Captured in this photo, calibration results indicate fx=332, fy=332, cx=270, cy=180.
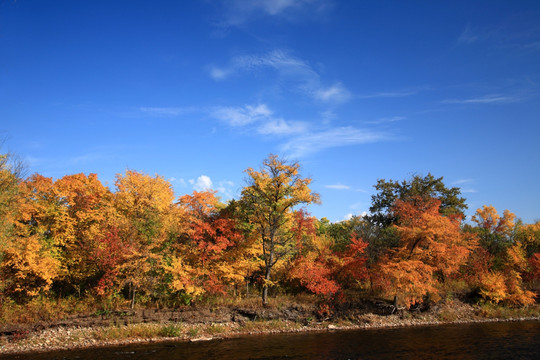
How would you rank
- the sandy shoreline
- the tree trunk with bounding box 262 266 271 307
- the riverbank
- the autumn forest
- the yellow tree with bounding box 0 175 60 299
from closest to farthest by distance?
the sandy shoreline, the riverbank, the yellow tree with bounding box 0 175 60 299, the autumn forest, the tree trunk with bounding box 262 266 271 307

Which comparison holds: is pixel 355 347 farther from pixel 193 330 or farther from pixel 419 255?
pixel 419 255

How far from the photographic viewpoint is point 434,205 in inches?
1580

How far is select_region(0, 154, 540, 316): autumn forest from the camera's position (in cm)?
3259

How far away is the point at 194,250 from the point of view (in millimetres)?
34000

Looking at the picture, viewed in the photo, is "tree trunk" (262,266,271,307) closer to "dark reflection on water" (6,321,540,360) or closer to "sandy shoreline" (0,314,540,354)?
"sandy shoreline" (0,314,540,354)

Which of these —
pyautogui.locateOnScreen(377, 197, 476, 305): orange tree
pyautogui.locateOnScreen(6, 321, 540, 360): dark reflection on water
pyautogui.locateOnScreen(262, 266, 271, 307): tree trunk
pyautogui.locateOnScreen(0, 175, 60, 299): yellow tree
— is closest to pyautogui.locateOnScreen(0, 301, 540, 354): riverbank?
pyautogui.locateOnScreen(262, 266, 271, 307): tree trunk

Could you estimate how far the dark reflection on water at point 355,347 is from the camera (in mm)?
22797

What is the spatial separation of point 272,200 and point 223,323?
1357 centimetres

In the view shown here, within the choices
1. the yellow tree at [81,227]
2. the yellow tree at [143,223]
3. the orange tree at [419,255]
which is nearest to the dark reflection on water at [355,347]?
the orange tree at [419,255]

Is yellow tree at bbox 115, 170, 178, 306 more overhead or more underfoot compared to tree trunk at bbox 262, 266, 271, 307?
more overhead

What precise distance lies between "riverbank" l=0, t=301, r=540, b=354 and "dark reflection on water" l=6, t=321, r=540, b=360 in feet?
7.98

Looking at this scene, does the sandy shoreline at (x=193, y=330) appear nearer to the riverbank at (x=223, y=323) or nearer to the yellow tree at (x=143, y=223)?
the riverbank at (x=223, y=323)

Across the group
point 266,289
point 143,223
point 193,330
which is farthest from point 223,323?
point 143,223

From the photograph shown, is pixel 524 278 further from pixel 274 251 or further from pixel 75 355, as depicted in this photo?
pixel 75 355
